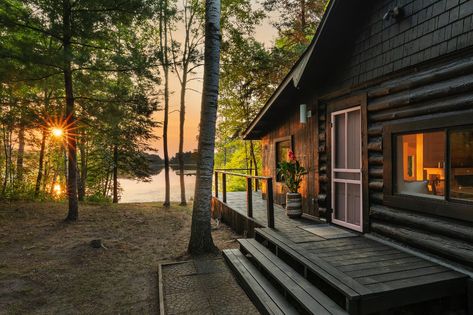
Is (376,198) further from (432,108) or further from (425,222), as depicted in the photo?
(432,108)

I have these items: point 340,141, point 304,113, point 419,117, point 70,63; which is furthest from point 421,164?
point 70,63

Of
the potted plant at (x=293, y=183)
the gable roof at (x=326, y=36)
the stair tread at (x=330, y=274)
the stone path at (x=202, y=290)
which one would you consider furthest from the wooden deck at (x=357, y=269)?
the gable roof at (x=326, y=36)

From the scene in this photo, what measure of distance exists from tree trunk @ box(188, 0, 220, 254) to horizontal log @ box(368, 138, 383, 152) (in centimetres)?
298

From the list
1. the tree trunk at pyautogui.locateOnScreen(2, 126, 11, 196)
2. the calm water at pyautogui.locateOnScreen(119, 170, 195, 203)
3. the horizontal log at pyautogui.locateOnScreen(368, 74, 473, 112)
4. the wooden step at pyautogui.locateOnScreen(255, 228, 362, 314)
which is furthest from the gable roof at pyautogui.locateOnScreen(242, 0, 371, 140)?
the calm water at pyautogui.locateOnScreen(119, 170, 195, 203)

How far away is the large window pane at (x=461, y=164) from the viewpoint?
131 inches

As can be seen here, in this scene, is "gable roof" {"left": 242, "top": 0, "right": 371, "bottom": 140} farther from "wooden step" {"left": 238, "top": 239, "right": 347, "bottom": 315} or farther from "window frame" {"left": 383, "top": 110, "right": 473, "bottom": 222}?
"wooden step" {"left": 238, "top": 239, "right": 347, "bottom": 315}

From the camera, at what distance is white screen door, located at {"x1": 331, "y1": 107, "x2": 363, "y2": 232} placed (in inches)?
207

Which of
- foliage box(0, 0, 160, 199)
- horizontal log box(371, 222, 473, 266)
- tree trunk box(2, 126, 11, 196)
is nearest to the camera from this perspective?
horizontal log box(371, 222, 473, 266)

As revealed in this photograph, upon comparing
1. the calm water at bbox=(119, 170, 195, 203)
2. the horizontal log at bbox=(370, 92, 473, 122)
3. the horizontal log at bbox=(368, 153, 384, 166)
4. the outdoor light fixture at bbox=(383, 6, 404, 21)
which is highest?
the outdoor light fixture at bbox=(383, 6, 404, 21)

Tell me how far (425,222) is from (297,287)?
1998 mm

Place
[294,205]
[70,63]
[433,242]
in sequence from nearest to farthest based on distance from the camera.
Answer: [433,242] → [294,205] → [70,63]

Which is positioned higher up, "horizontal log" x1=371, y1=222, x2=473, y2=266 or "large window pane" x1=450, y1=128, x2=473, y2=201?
"large window pane" x1=450, y1=128, x2=473, y2=201

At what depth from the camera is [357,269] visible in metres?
3.30

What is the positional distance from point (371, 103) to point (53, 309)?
5912 millimetres
